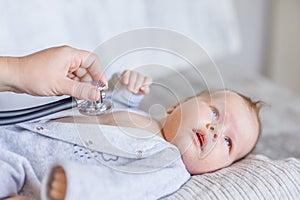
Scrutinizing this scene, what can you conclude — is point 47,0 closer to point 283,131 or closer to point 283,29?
point 283,131

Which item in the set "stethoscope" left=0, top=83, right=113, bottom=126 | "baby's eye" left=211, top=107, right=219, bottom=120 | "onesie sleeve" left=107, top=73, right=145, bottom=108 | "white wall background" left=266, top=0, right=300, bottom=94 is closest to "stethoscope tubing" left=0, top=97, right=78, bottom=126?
"stethoscope" left=0, top=83, right=113, bottom=126

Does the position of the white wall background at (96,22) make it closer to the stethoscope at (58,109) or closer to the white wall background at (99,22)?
the white wall background at (99,22)

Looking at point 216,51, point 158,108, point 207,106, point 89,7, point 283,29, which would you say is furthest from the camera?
point 283,29

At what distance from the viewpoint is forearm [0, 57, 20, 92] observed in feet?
2.63

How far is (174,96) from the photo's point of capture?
128cm

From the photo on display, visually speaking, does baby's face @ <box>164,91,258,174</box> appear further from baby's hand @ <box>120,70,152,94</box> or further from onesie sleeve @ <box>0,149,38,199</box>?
onesie sleeve @ <box>0,149,38,199</box>

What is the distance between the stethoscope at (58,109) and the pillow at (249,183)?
0.63 ft

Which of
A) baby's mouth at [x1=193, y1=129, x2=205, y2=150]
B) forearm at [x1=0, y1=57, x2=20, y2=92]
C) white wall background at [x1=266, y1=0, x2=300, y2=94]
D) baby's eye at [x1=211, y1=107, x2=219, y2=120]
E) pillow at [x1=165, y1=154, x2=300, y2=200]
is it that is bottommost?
white wall background at [x1=266, y1=0, x2=300, y2=94]

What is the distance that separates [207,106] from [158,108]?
7.6 inches

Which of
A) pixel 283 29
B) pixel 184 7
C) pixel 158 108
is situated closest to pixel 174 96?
pixel 158 108

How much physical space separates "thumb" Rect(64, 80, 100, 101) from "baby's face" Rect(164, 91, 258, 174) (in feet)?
0.61

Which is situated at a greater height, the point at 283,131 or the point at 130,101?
the point at 130,101

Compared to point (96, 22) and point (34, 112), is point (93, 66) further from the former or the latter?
point (96, 22)

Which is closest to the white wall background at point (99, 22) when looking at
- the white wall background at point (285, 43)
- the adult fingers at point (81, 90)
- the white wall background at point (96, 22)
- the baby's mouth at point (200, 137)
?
the white wall background at point (96, 22)
